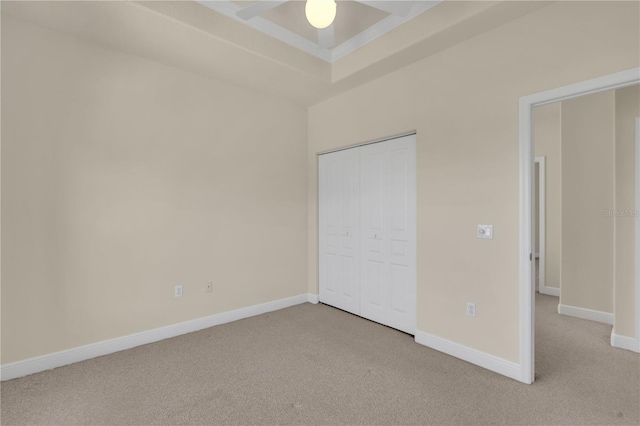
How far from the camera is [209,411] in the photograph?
1.97 meters

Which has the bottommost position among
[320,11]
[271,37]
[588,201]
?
[588,201]

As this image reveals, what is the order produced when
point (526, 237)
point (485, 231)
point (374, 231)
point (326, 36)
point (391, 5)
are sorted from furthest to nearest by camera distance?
point (374, 231)
point (485, 231)
point (526, 237)
point (326, 36)
point (391, 5)

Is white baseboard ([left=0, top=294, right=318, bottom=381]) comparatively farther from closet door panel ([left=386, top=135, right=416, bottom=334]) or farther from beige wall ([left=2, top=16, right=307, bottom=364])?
closet door panel ([left=386, top=135, right=416, bottom=334])

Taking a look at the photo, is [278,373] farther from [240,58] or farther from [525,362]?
[240,58]

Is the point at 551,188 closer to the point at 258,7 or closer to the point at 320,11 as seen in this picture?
the point at 320,11

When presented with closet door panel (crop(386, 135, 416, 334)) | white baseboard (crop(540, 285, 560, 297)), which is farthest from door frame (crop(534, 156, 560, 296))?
closet door panel (crop(386, 135, 416, 334))

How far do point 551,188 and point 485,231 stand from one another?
3.13 meters

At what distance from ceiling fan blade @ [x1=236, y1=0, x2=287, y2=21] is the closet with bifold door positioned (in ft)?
5.98

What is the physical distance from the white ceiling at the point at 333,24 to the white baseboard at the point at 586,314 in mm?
3723

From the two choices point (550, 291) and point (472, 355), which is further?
point (550, 291)

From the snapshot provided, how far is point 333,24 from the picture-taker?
9.40ft

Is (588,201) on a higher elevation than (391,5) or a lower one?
lower

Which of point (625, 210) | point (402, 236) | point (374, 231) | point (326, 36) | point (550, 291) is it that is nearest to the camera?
point (326, 36)

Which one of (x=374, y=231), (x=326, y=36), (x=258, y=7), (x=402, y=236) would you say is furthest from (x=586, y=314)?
(x=258, y=7)
